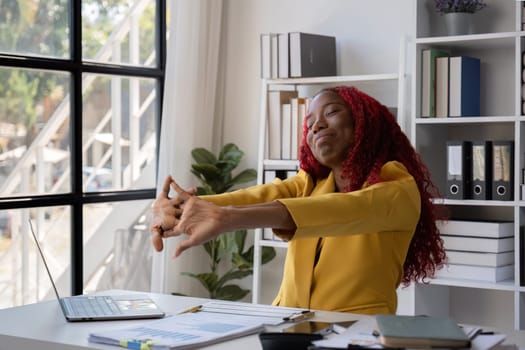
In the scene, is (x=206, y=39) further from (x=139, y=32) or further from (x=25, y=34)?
(x=25, y=34)

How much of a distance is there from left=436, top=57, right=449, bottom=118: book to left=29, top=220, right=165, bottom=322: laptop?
1868mm

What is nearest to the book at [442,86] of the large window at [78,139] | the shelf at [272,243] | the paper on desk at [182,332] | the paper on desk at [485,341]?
the shelf at [272,243]

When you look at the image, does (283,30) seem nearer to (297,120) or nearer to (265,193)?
(297,120)

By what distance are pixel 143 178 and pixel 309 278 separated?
2.47 metres

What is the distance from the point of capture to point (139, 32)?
455 centimetres

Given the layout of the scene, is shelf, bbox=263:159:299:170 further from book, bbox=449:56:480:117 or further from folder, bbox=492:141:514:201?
folder, bbox=492:141:514:201

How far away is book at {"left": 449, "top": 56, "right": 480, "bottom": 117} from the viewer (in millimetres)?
3676

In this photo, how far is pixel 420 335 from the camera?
5.06 ft

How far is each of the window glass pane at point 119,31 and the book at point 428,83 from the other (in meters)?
1.60

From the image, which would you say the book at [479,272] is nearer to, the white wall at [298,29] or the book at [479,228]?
the book at [479,228]

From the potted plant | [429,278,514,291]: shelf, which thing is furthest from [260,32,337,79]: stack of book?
[429,278,514,291]: shelf

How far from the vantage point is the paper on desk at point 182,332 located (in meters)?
1.73

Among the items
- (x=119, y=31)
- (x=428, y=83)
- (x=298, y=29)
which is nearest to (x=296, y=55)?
(x=298, y=29)

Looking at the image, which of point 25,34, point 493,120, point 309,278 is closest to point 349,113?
point 309,278
